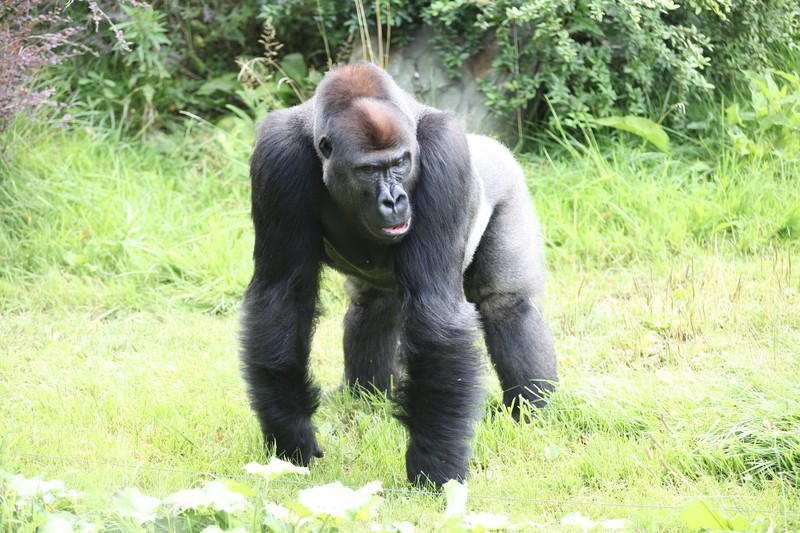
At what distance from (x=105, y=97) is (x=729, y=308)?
4363 mm

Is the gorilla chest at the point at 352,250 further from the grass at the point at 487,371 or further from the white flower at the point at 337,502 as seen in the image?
the white flower at the point at 337,502

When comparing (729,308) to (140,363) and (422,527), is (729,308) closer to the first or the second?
(422,527)

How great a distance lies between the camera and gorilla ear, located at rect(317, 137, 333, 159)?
10.8 feet

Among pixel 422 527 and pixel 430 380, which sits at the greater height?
pixel 430 380

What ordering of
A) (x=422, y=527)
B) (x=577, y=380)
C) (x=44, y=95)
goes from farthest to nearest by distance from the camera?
1. (x=44, y=95)
2. (x=577, y=380)
3. (x=422, y=527)

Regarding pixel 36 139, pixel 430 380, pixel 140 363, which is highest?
pixel 36 139

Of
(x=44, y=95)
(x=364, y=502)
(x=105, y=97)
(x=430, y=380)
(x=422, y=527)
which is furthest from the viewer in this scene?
(x=105, y=97)

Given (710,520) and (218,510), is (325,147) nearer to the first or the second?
(218,510)

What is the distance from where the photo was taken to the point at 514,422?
150 inches

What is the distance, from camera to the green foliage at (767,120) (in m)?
5.74

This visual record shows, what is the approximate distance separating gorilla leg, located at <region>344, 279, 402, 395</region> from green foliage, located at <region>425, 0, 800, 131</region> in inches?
85.1

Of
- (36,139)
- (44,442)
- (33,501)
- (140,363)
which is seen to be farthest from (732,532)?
(36,139)

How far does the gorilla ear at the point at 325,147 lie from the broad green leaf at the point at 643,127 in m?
2.96

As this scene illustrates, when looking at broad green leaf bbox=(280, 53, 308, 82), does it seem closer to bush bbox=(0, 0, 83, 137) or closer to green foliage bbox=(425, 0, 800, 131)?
green foliage bbox=(425, 0, 800, 131)
